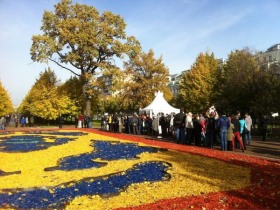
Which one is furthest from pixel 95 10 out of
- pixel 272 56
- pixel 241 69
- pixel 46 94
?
pixel 272 56

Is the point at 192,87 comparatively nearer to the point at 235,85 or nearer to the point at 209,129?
the point at 235,85

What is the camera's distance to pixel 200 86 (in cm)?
→ 5859

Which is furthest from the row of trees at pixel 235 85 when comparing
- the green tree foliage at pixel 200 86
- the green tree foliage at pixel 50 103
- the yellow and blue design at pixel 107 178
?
the yellow and blue design at pixel 107 178

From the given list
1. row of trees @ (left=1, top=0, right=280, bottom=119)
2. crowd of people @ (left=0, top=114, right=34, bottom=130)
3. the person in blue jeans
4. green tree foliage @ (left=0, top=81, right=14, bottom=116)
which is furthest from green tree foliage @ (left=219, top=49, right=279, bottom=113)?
green tree foliage @ (left=0, top=81, right=14, bottom=116)

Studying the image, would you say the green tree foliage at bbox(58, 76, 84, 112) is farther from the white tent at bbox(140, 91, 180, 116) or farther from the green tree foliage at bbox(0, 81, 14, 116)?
the white tent at bbox(140, 91, 180, 116)

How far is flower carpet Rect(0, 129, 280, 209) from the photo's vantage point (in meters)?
8.63

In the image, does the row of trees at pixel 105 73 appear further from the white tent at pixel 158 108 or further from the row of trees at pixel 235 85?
the white tent at pixel 158 108

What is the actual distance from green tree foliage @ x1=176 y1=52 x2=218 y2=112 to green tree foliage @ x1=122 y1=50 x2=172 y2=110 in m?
8.30

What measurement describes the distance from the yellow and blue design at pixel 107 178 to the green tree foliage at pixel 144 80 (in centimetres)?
5150

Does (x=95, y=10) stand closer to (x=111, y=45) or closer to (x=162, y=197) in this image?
(x=111, y=45)

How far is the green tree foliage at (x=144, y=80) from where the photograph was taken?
228 ft

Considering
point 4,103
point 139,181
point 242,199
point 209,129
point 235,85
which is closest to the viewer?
point 242,199

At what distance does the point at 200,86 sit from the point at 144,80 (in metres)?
14.5

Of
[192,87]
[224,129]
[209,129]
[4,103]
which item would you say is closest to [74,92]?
[4,103]
